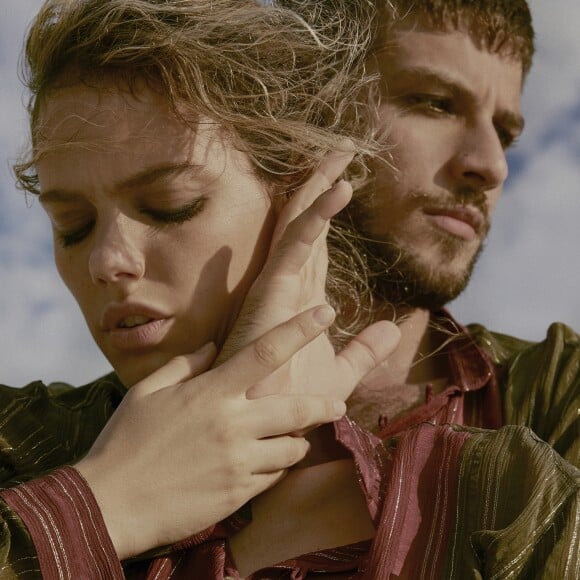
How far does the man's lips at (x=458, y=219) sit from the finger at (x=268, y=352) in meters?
1.01

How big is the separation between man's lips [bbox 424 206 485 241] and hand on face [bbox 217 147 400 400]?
0.72 meters

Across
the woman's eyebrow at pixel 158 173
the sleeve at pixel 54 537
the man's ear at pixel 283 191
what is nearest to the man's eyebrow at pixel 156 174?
the woman's eyebrow at pixel 158 173

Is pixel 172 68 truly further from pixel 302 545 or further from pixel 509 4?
pixel 509 4

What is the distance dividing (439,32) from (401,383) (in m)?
1.00

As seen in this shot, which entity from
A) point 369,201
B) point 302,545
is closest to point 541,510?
point 302,545

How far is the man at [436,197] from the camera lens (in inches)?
102

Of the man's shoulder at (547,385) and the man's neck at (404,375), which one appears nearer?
the man's shoulder at (547,385)

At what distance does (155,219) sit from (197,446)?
1.63 feet

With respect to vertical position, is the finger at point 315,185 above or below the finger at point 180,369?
above

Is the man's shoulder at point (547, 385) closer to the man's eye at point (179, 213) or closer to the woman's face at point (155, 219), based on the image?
the woman's face at point (155, 219)

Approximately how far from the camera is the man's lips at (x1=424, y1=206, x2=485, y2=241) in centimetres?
270

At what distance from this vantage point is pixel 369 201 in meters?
2.68

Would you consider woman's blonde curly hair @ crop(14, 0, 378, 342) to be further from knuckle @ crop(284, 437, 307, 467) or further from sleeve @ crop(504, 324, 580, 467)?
knuckle @ crop(284, 437, 307, 467)

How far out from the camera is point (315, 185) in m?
2.05
